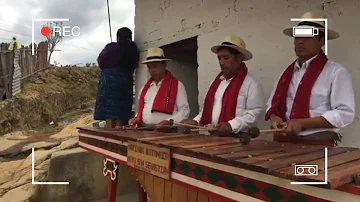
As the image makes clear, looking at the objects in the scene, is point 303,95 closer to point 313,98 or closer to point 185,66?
point 313,98

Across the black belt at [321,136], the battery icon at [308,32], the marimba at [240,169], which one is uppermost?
the battery icon at [308,32]

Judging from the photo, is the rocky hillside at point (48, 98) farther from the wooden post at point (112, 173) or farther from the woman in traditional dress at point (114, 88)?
the wooden post at point (112, 173)

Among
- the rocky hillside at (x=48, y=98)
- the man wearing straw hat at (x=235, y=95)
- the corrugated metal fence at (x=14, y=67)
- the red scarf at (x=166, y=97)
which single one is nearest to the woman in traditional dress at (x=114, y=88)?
the red scarf at (x=166, y=97)

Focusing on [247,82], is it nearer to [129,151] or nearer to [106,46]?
[129,151]

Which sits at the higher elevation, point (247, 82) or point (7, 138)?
point (247, 82)

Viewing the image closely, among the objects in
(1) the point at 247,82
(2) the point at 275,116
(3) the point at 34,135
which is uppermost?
(1) the point at 247,82

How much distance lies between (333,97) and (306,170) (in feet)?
2.73

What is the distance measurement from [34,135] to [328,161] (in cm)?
860

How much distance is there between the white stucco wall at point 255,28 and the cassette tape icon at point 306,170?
143cm

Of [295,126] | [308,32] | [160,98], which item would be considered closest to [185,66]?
[160,98]

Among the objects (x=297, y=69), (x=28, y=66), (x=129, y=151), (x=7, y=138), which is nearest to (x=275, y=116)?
(x=297, y=69)

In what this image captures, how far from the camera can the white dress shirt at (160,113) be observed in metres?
3.08

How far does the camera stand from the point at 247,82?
8.07ft

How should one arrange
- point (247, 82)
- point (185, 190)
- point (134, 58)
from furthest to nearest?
point (134, 58) → point (247, 82) → point (185, 190)
